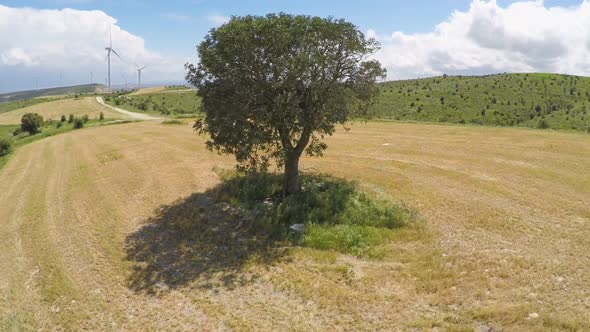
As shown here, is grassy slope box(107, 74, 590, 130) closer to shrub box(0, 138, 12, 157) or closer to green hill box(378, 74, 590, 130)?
green hill box(378, 74, 590, 130)

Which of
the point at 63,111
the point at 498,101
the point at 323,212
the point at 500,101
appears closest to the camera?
the point at 323,212

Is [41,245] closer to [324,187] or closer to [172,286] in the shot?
[172,286]

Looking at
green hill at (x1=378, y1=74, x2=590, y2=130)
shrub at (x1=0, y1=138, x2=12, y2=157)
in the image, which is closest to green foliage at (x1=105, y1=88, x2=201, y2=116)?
shrub at (x1=0, y1=138, x2=12, y2=157)

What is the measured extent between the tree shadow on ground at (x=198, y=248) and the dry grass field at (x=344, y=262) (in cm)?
9

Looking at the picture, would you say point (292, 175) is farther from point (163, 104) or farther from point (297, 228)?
point (163, 104)

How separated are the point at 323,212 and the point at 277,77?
6.97 meters

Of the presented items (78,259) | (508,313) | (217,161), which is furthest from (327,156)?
(508,313)

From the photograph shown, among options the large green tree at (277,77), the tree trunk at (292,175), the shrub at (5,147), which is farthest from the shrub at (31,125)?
the tree trunk at (292,175)

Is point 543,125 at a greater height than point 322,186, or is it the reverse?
point 543,125

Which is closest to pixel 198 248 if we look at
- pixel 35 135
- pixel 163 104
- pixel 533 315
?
pixel 533 315

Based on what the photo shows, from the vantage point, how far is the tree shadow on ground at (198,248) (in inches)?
595

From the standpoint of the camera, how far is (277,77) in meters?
19.0

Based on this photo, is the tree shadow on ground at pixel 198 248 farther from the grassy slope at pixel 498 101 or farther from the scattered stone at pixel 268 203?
the grassy slope at pixel 498 101

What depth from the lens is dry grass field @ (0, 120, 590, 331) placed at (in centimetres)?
1198
